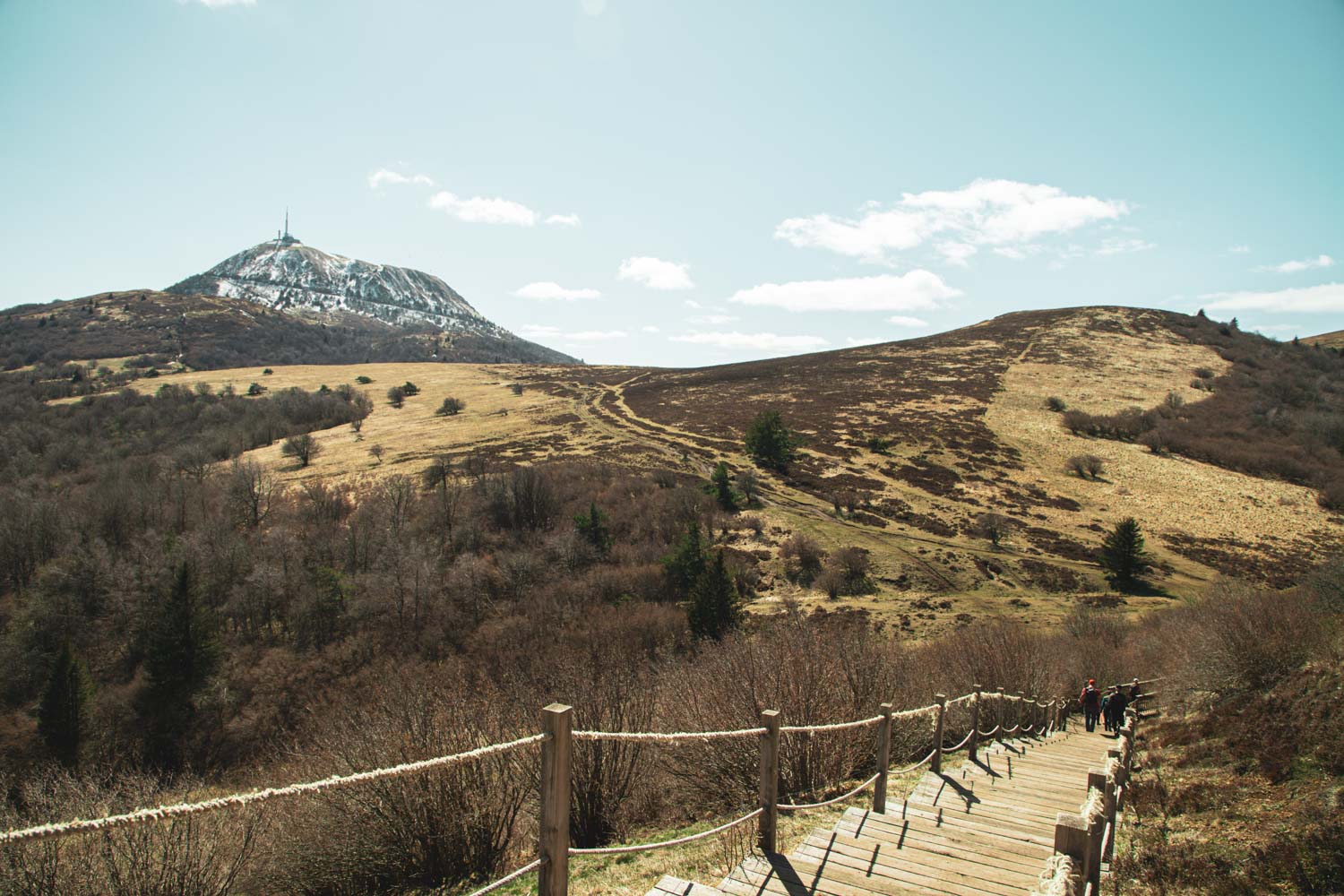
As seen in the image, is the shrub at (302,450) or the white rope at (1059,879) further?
the shrub at (302,450)

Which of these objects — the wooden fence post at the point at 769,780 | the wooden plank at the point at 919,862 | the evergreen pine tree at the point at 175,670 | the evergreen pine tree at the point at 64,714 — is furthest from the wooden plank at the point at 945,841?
the evergreen pine tree at the point at 175,670

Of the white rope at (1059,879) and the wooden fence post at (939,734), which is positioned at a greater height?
the white rope at (1059,879)

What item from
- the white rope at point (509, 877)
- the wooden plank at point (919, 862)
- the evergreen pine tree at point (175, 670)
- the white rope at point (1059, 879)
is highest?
the white rope at point (1059, 879)

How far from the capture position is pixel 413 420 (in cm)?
9438

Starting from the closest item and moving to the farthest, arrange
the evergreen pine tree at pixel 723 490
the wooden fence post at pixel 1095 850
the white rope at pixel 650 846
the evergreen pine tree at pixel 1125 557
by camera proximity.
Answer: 1. the wooden fence post at pixel 1095 850
2. the white rope at pixel 650 846
3. the evergreen pine tree at pixel 1125 557
4. the evergreen pine tree at pixel 723 490

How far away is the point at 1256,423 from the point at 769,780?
326 feet

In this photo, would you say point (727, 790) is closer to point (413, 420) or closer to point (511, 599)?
point (511, 599)

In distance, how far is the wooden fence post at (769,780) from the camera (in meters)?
5.38

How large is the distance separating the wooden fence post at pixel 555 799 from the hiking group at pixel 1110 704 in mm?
18695

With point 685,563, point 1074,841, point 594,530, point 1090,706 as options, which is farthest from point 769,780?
point 594,530

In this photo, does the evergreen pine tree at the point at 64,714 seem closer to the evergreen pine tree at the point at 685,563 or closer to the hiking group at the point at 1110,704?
the evergreen pine tree at the point at 685,563

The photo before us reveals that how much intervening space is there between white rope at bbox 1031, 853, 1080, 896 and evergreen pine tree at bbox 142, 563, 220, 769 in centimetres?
5052

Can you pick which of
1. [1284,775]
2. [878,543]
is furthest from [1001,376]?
[1284,775]

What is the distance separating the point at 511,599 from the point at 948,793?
44786mm
